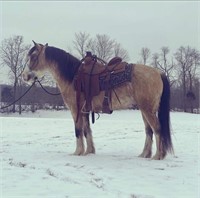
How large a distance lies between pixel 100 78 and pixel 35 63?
1563 mm

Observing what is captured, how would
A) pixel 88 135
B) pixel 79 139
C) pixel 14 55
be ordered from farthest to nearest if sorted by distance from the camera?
pixel 14 55 → pixel 88 135 → pixel 79 139

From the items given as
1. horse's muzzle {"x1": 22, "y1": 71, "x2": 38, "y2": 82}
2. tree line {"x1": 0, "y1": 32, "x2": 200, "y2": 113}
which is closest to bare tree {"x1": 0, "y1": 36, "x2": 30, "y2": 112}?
tree line {"x1": 0, "y1": 32, "x2": 200, "y2": 113}

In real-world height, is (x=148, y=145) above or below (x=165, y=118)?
below

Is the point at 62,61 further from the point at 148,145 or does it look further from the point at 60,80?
the point at 148,145

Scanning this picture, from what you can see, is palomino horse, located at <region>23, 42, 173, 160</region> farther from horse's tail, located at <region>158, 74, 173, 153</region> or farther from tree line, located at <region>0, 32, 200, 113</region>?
tree line, located at <region>0, 32, 200, 113</region>

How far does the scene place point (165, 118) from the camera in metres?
6.75

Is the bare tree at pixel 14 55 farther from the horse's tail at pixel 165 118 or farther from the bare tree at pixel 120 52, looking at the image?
the horse's tail at pixel 165 118

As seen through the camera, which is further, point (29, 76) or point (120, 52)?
point (120, 52)

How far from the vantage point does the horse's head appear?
23.8 feet

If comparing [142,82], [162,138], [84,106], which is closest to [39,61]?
[84,106]

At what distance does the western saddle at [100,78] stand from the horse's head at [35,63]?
920mm

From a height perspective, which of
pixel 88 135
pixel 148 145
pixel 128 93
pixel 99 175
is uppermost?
pixel 128 93

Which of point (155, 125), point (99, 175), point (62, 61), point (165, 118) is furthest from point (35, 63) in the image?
point (99, 175)

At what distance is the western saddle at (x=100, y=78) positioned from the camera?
22.1 feet
